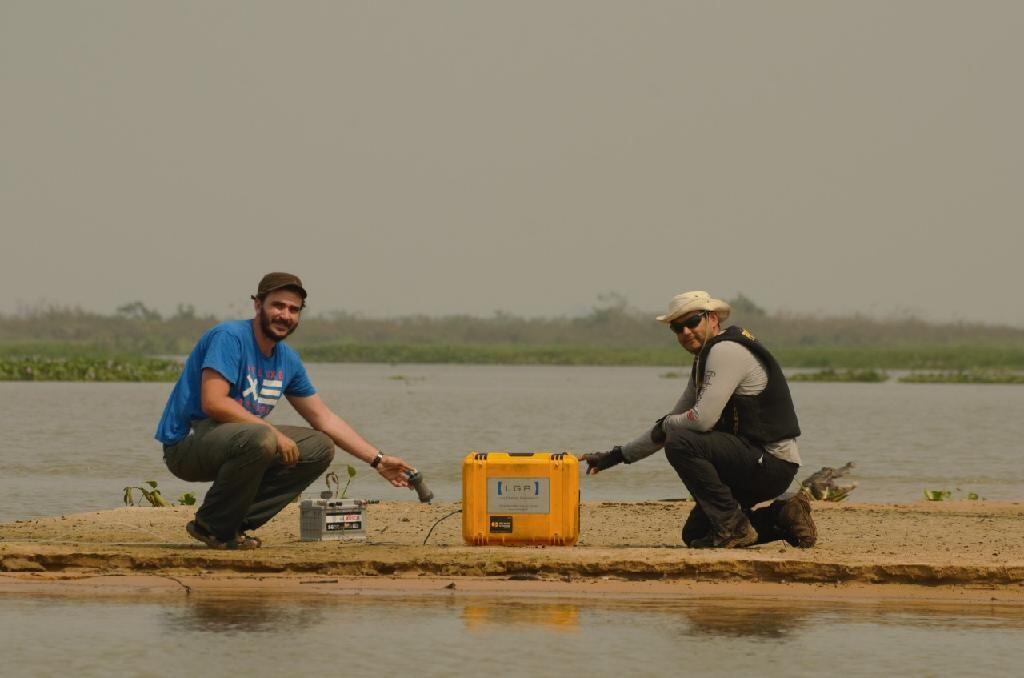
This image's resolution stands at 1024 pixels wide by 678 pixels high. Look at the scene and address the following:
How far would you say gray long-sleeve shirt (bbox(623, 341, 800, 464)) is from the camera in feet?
31.7

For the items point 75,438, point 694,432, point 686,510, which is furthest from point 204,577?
point 75,438

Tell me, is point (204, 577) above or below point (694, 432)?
below

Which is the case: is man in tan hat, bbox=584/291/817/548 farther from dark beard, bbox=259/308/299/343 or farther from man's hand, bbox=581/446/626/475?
dark beard, bbox=259/308/299/343

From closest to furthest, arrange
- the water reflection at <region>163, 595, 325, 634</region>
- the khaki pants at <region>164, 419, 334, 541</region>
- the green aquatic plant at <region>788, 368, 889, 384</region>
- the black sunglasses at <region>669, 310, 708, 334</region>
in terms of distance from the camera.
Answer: the water reflection at <region>163, 595, 325, 634</region>
the khaki pants at <region>164, 419, 334, 541</region>
the black sunglasses at <region>669, 310, 708, 334</region>
the green aquatic plant at <region>788, 368, 889, 384</region>

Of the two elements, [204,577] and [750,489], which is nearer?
[204,577]

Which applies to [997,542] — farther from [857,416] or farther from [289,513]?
[857,416]

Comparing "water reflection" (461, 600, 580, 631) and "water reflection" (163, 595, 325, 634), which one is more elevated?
"water reflection" (163, 595, 325, 634)

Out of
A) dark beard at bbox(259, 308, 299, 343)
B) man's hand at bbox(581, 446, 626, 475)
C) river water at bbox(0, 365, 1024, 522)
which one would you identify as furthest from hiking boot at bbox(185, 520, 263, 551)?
river water at bbox(0, 365, 1024, 522)

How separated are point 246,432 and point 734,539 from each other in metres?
2.74

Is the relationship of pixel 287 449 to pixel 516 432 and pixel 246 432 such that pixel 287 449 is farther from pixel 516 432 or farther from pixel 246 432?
pixel 516 432

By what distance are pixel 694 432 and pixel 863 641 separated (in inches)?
91.8

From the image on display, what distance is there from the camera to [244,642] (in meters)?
7.48

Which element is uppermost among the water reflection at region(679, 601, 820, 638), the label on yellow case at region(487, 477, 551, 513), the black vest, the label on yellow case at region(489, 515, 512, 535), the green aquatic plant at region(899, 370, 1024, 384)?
the green aquatic plant at region(899, 370, 1024, 384)

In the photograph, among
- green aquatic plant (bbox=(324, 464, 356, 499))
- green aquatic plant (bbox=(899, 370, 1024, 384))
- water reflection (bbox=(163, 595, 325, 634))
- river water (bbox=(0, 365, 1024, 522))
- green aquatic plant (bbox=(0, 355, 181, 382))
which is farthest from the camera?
green aquatic plant (bbox=(899, 370, 1024, 384))
